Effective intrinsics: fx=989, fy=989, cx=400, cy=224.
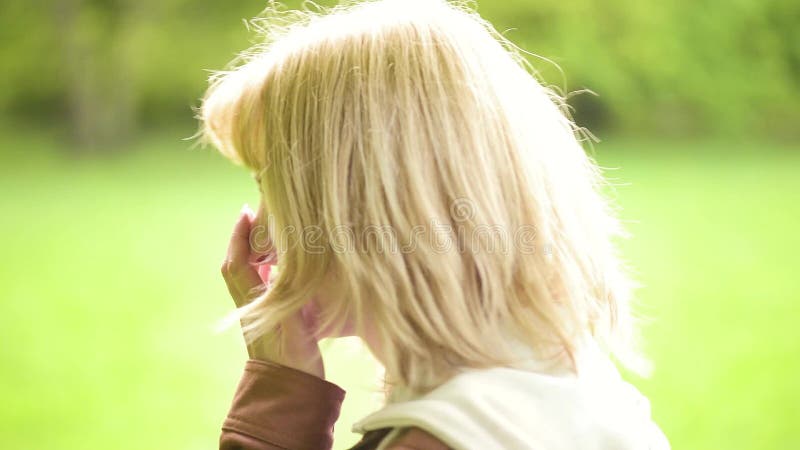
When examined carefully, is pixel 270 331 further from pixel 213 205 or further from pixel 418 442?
pixel 213 205

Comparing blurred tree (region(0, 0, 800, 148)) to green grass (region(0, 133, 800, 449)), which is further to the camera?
blurred tree (region(0, 0, 800, 148))

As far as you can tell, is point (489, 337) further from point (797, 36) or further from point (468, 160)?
point (797, 36)

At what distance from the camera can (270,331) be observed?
0.81 m

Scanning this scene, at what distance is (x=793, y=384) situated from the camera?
196 centimetres

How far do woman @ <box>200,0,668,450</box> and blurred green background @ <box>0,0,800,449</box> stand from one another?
1.75 ft

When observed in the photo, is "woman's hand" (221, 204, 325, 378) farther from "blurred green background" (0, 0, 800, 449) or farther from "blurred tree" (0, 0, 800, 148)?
"blurred tree" (0, 0, 800, 148)

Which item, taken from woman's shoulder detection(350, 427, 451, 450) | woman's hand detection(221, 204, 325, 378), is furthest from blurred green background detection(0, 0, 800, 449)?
woman's shoulder detection(350, 427, 451, 450)

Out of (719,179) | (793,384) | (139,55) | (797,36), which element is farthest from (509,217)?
(139,55)

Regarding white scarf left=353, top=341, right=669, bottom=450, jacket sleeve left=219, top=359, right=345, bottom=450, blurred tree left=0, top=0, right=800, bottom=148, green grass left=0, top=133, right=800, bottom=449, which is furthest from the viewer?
blurred tree left=0, top=0, right=800, bottom=148

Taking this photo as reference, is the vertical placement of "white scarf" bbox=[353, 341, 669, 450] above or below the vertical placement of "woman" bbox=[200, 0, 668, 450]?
below

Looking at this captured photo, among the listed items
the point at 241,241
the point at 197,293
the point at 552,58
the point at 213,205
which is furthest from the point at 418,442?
the point at 213,205

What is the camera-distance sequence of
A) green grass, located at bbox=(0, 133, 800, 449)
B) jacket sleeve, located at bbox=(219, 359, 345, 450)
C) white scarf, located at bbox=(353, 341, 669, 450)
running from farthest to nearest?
green grass, located at bbox=(0, 133, 800, 449) < jacket sleeve, located at bbox=(219, 359, 345, 450) < white scarf, located at bbox=(353, 341, 669, 450)

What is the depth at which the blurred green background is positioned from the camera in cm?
200

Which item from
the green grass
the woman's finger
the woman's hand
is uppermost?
the woman's finger
